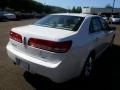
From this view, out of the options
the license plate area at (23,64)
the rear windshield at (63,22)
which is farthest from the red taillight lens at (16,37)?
the rear windshield at (63,22)

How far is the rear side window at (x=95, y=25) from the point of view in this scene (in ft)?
17.1

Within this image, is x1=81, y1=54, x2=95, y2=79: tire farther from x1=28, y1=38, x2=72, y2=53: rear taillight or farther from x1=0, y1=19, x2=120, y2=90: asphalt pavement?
x1=28, y1=38, x2=72, y2=53: rear taillight

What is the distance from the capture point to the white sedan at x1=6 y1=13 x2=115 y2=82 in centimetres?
388

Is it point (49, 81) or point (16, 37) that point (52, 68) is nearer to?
point (49, 81)

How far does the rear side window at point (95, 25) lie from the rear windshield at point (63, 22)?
37 centimetres

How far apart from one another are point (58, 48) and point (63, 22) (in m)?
1.36

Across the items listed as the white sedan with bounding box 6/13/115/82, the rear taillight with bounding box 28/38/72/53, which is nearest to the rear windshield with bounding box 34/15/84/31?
the white sedan with bounding box 6/13/115/82

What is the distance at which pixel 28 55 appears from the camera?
13.9ft

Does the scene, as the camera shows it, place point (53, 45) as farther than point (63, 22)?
No

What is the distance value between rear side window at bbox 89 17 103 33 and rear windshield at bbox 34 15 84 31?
0.37m

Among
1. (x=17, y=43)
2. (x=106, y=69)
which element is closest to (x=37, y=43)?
(x=17, y=43)

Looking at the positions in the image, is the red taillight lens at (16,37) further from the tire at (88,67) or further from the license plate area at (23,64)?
the tire at (88,67)

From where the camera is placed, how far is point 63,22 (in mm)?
5090

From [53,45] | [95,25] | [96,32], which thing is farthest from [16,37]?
[95,25]
